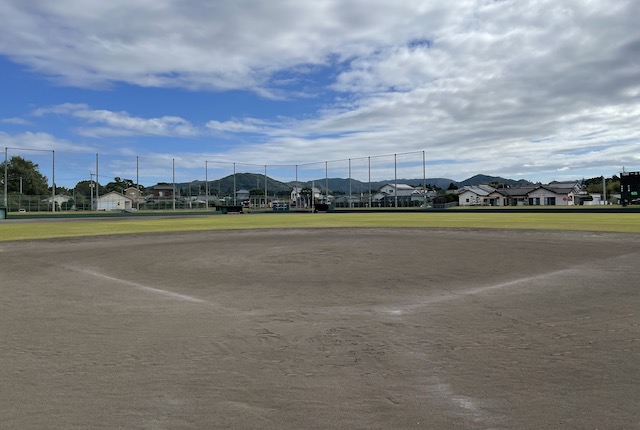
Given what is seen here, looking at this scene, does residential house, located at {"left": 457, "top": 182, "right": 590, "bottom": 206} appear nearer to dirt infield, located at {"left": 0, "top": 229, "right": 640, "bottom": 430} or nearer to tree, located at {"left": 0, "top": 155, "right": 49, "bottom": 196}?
dirt infield, located at {"left": 0, "top": 229, "right": 640, "bottom": 430}

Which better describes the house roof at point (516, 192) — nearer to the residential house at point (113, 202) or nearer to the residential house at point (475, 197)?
the residential house at point (475, 197)

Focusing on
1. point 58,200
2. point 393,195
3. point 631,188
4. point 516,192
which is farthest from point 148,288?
point 516,192

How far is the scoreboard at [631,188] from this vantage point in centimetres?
7356

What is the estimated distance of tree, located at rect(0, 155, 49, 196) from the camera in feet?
344

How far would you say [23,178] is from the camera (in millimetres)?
108125

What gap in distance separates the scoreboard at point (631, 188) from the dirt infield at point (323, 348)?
246 ft

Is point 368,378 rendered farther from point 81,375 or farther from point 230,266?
point 230,266

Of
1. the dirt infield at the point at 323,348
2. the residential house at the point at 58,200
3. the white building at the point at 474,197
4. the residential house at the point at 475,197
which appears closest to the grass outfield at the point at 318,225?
the dirt infield at the point at 323,348

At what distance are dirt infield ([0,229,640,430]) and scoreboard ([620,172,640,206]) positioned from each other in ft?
246

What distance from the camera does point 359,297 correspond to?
8594 millimetres

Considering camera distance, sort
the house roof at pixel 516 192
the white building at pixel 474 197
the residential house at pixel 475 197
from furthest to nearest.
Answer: the white building at pixel 474 197 < the residential house at pixel 475 197 < the house roof at pixel 516 192

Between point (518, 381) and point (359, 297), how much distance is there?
14.8ft

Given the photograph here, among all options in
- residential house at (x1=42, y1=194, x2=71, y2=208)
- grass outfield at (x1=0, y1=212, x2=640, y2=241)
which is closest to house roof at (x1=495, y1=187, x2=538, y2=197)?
grass outfield at (x1=0, y1=212, x2=640, y2=241)

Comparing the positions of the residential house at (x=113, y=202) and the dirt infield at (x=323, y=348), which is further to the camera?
the residential house at (x=113, y=202)
